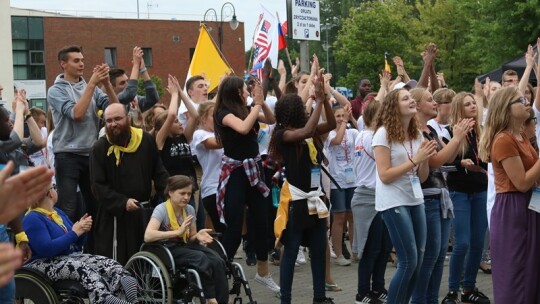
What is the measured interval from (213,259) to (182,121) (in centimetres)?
313

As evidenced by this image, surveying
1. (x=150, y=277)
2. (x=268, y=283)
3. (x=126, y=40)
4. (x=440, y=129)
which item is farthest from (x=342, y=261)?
(x=126, y=40)

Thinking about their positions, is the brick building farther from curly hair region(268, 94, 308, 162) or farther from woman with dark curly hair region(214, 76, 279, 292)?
curly hair region(268, 94, 308, 162)

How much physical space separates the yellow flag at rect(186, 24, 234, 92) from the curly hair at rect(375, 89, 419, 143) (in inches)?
292

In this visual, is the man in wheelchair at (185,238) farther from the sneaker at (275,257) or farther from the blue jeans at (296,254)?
the sneaker at (275,257)

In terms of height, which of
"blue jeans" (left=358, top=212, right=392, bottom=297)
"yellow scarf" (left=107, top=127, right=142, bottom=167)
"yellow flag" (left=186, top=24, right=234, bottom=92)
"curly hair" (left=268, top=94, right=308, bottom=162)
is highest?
"yellow flag" (left=186, top=24, right=234, bottom=92)

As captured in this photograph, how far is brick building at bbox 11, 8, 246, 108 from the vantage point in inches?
2304

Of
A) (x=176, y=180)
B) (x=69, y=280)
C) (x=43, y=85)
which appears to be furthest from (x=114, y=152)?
(x=43, y=85)

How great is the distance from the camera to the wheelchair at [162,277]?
7.31 metres

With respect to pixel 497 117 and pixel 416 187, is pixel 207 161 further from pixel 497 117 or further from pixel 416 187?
pixel 497 117

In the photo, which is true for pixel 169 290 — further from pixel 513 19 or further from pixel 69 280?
pixel 513 19

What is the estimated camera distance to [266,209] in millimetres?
8820

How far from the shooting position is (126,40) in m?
61.0

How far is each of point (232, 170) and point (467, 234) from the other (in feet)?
7.89

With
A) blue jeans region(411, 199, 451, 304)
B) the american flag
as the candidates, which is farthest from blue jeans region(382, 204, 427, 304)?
the american flag
